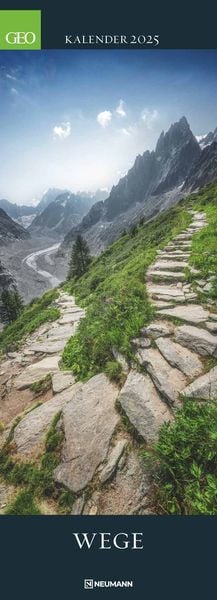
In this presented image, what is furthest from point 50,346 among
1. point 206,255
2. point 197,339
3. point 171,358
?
point 206,255

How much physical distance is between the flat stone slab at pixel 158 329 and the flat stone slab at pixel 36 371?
108 inches

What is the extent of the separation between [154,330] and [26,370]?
162 inches

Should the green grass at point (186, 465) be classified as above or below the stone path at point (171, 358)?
below

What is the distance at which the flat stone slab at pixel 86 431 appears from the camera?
11.4 feet

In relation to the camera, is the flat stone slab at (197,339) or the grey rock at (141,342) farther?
the grey rock at (141,342)

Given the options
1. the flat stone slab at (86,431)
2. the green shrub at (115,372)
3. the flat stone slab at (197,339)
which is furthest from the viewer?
the green shrub at (115,372)

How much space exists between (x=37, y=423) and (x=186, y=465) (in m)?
2.78

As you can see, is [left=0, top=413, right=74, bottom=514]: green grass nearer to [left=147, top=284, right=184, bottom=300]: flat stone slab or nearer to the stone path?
the stone path

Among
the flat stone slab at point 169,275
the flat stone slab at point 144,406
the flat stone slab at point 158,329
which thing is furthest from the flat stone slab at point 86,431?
the flat stone slab at point 169,275
